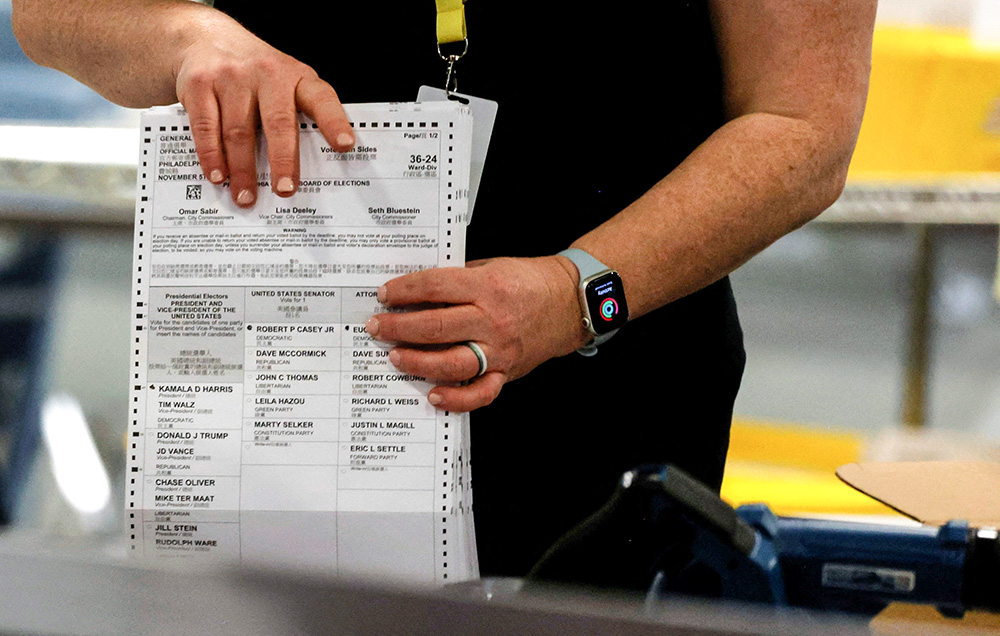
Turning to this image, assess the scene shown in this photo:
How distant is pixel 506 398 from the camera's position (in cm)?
89

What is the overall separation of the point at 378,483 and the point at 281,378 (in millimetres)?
109

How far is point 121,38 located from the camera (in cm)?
82

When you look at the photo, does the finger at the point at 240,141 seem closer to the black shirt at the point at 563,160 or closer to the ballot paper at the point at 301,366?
the ballot paper at the point at 301,366

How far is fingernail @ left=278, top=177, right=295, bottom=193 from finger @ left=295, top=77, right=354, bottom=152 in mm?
42

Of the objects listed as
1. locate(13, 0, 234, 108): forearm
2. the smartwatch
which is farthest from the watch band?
locate(13, 0, 234, 108): forearm

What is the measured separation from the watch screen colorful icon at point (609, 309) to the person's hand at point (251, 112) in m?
0.23

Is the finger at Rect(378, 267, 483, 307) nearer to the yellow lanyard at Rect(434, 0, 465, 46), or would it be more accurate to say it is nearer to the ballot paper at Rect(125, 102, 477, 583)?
the ballot paper at Rect(125, 102, 477, 583)

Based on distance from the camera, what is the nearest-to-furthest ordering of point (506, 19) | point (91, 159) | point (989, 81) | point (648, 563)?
point (648, 563), point (506, 19), point (989, 81), point (91, 159)

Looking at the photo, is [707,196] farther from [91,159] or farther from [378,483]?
[91,159]

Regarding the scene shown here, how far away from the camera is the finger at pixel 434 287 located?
2.20 feet

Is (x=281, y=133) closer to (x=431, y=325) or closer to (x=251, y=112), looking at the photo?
(x=251, y=112)

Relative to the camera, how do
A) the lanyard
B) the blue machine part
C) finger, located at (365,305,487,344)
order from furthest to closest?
the lanyard, finger, located at (365,305,487,344), the blue machine part

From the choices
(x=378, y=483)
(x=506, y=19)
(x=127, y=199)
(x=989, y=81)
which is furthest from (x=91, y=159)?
(x=989, y=81)

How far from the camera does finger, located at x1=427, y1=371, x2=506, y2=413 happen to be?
67 cm
